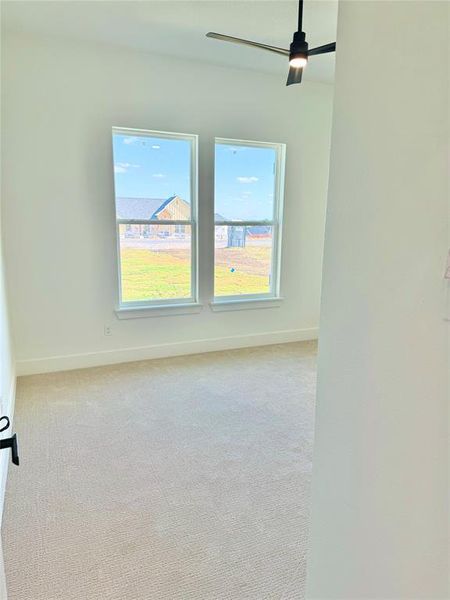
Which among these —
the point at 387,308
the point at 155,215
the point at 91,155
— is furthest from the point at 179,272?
the point at 387,308

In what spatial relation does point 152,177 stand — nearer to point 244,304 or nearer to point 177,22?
point 177,22

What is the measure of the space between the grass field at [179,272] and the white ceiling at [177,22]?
6.11 feet

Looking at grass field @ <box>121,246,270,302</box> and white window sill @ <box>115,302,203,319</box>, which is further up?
grass field @ <box>121,246,270,302</box>

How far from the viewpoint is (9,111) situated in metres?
3.22

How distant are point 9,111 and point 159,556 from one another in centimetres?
348

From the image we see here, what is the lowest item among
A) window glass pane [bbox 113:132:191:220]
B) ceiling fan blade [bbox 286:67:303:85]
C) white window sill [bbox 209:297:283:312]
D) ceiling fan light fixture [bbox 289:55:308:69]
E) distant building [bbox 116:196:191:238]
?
white window sill [bbox 209:297:283:312]

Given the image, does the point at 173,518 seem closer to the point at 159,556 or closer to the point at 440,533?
the point at 159,556

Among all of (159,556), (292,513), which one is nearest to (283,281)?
(292,513)

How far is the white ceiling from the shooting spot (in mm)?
2738

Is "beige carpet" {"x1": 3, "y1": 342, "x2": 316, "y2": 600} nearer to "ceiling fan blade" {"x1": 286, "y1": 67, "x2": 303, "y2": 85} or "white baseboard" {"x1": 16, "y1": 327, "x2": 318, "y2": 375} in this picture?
"white baseboard" {"x1": 16, "y1": 327, "x2": 318, "y2": 375}

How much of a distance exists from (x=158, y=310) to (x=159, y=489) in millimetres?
2185

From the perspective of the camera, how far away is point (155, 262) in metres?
4.04

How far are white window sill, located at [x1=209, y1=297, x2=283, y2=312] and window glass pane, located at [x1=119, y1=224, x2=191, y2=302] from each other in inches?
14.1

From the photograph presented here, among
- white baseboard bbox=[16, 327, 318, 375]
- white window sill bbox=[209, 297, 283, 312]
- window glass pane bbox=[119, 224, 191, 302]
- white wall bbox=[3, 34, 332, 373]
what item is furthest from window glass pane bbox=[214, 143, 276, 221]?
white baseboard bbox=[16, 327, 318, 375]
